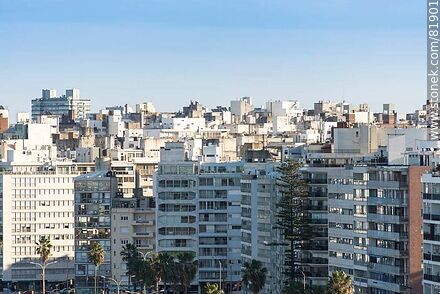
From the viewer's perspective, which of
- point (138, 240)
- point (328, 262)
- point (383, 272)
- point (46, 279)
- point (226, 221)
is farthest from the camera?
point (46, 279)

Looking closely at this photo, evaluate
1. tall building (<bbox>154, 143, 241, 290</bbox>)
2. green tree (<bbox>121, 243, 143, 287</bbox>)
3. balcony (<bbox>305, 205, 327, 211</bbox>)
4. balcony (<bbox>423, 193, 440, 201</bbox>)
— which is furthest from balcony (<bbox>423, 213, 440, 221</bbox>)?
tall building (<bbox>154, 143, 241, 290</bbox>)

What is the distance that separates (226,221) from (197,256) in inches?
158

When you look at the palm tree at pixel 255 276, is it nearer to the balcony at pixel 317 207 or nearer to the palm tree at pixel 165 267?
the balcony at pixel 317 207

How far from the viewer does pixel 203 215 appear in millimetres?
148000

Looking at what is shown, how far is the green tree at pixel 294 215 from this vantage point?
392 ft

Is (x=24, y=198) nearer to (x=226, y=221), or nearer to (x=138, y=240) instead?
(x=138, y=240)

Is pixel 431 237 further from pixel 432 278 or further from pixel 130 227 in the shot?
pixel 130 227

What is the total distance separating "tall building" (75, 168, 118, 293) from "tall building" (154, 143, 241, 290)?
11967 mm

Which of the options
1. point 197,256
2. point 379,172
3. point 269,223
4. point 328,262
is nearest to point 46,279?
point 197,256

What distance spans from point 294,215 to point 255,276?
5081 millimetres

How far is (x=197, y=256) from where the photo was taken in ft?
484

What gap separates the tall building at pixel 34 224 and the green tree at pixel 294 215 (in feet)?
182

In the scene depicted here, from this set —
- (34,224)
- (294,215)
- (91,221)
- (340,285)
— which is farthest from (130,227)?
(340,285)

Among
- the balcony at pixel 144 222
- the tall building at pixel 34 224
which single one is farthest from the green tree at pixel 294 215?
the tall building at pixel 34 224
